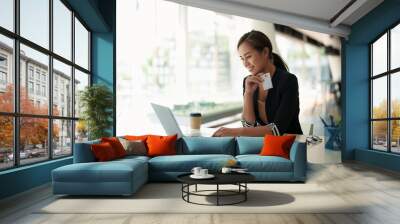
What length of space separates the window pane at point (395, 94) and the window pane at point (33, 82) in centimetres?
671

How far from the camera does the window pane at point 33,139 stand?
18.2 feet

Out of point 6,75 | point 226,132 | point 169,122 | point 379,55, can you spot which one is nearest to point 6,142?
point 6,75

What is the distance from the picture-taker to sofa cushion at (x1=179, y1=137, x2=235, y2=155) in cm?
691

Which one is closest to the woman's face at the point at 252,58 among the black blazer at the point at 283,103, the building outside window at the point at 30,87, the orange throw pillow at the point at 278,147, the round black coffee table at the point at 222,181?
the black blazer at the point at 283,103

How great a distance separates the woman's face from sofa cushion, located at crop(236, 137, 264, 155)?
95.5 inches

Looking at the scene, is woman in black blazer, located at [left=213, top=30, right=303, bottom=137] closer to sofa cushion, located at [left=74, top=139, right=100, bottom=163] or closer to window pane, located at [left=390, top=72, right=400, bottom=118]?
window pane, located at [left=390, top=72, right=400, bottom=118]

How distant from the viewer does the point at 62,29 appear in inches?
281

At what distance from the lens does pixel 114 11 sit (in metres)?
9.03

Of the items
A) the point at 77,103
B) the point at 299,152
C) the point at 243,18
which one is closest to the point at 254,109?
the point at 243,18

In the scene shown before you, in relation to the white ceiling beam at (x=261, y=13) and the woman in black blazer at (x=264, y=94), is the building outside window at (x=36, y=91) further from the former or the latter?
the woman in black blazer at (x=264, y=94)

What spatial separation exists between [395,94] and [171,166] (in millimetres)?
5216

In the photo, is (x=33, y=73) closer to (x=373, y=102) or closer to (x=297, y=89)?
(x=297, y=89)

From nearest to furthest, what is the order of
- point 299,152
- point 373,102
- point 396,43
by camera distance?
point 299,152, point 396,43, point 373,102

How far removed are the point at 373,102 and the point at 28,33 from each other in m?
7.74
